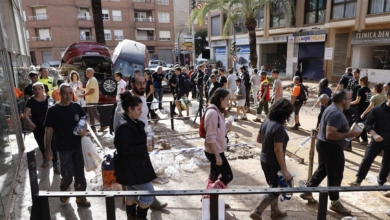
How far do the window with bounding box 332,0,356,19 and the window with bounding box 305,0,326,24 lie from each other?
116 cm

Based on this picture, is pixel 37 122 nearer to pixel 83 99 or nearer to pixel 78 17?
pixel 83 99

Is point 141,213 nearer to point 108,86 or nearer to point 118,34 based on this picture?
point 108,86

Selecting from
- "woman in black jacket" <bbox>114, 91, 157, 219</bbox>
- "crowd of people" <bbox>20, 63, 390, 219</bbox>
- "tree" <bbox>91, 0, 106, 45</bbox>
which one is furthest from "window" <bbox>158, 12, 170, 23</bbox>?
"woman in black jacket" <bbox>114, 91, 157, 219</bbox>

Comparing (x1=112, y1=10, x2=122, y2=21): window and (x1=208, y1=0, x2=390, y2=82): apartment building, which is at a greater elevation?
(x1=112, y1=10, x2=122, y2=21): window

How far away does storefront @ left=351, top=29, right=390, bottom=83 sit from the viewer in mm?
15852

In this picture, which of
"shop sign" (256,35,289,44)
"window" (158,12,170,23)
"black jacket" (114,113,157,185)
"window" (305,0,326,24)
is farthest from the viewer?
"window" (158,12,170,23)

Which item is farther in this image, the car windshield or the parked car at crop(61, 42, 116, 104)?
the car windshield

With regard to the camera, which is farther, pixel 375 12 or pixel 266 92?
pixel 375 12

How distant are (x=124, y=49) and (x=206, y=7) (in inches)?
238

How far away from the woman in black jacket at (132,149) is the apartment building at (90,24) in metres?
40.7

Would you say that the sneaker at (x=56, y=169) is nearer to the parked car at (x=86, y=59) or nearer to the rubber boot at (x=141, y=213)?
the rubber boot at (x=141, y=213)

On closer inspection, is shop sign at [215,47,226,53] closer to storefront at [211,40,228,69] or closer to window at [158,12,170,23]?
storefront at [211,40,228,69]

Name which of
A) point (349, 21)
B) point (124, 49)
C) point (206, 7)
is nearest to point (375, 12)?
point (349, 21)

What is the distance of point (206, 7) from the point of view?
1770 cm
